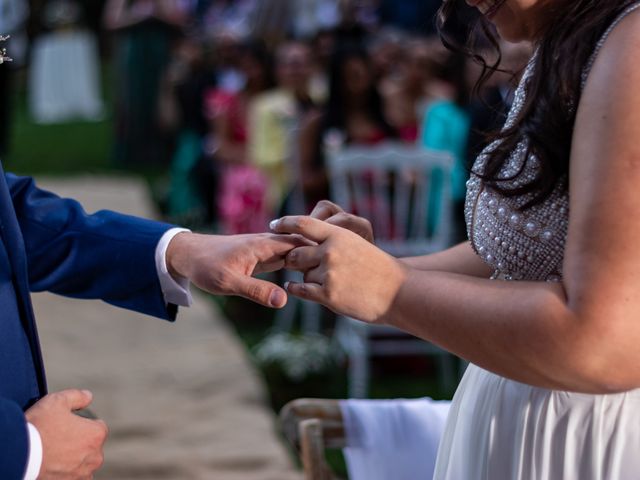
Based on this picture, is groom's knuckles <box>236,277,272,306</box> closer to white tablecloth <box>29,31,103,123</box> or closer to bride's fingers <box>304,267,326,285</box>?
bride's fingers <box>304,267,326,285</box>

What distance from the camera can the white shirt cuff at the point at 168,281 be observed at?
2.01 metres

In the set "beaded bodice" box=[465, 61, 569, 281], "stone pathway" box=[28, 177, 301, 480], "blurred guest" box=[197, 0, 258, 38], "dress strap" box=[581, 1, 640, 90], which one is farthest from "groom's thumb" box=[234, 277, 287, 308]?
"blurred guest" box=[197, 0, 258, 38]

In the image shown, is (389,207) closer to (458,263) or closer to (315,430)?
(315,430)

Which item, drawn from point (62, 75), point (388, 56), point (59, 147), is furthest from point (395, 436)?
point (62, 75)

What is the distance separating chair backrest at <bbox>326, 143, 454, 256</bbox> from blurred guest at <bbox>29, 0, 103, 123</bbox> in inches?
568

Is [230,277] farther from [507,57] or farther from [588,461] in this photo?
[507,57]

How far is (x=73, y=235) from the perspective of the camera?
80.4 inches

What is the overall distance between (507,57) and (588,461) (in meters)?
3.42

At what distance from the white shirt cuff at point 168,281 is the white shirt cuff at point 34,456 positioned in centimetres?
50

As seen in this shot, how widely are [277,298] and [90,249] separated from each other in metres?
0.45

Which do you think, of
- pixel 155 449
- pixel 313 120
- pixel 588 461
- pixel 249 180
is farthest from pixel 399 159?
pixel 588 461

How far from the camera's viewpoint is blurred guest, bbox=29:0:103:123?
62.8 ft

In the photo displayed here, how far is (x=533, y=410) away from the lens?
1594mm

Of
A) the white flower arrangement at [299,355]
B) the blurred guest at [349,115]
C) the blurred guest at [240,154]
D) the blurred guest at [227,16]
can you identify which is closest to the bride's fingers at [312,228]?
the white flower arrangement at [299,355]
